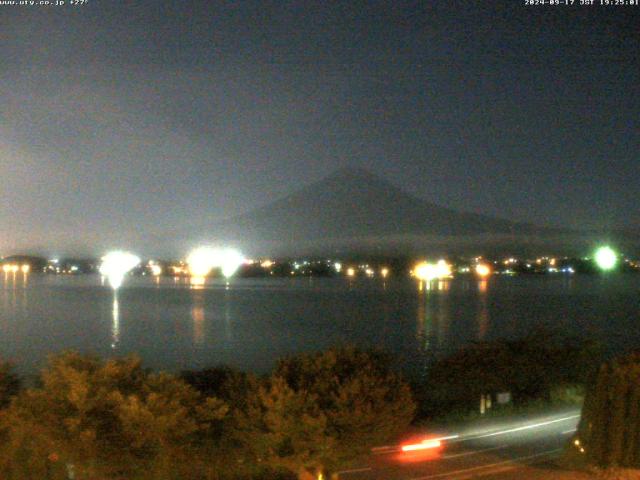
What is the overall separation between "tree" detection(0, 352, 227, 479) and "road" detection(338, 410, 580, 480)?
2.58 metres

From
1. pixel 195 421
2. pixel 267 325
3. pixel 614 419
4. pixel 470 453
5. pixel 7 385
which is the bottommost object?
pixel 267 325

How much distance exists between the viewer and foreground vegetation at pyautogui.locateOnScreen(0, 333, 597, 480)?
7430 millimetres

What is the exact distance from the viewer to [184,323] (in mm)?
61406

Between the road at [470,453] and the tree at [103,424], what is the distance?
8.45 ft

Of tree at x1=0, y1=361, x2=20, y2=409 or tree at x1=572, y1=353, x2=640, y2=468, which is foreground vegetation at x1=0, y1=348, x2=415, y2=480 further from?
tree at x1=572, y1=353, x2=640, y2=468

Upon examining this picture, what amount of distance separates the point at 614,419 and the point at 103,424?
5.34m

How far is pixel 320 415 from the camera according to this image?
7840mm

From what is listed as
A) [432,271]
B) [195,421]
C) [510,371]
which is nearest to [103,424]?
[195,421]

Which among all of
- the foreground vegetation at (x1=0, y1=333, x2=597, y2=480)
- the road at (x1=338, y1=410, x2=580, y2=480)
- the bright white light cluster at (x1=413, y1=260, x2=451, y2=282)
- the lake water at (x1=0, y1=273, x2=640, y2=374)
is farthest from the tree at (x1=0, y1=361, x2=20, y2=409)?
the bright white light cluster at (x1=413, y1=260, x2=451, y2=282)

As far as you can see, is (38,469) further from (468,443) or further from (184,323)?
(184,323)

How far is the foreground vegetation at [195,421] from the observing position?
743 centimetres

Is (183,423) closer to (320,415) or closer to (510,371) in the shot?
(320,415)

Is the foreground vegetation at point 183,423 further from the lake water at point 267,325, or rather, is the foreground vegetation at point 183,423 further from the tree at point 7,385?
the lake water at point 267,325

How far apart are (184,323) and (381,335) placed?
1564cm
